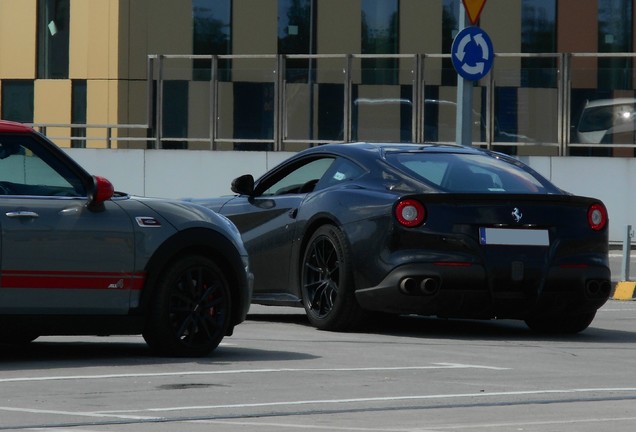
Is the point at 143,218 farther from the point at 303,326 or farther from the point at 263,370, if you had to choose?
the point at 303,326

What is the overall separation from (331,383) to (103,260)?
1.70 metres

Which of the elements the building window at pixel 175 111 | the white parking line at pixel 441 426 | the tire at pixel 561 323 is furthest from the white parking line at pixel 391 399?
the building window at pixel 175 111

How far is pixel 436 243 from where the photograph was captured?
38.3 feet

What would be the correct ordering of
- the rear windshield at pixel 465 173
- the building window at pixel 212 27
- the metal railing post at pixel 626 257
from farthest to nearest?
the building window at pixel 212 27
the metal railing post at pixel 626 257
the rear windshield at pixel 465 173

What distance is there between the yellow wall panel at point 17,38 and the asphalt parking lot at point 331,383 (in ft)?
96.1

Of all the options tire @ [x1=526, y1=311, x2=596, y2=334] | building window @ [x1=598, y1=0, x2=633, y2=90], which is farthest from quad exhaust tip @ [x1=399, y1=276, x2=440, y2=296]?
building window @ [x1=598, y1=0, x2=633, y2=90]

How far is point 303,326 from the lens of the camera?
12820mm

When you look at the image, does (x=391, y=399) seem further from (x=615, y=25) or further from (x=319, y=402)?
(x=615, y=25)

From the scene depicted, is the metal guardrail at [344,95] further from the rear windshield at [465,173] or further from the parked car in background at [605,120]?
the rear windshield at [465,173]

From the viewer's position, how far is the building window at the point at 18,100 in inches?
1602

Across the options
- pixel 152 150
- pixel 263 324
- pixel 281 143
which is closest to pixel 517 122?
pixel 281 143

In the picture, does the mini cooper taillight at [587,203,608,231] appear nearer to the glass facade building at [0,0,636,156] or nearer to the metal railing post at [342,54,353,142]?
the glass facade building at [0,0,636,156]

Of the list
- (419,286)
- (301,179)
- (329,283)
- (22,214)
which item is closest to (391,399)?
(22,214)

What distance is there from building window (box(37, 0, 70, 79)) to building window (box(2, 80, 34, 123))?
49 cm
